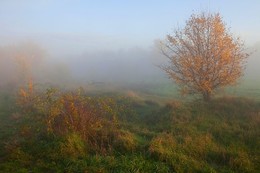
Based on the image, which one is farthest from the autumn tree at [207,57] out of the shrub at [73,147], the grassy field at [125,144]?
the shrub at [73,147]

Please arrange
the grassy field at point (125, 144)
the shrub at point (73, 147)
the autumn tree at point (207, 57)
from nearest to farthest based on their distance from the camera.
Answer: the grassy field at point (125, 144), the shrub at point (73, 147), the autumn tree at point (207, 57)

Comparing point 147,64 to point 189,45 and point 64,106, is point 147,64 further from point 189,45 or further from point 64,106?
point 64,106

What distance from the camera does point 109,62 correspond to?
6462 inches

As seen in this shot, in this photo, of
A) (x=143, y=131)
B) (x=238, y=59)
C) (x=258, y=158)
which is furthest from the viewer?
(x=238, y=59)

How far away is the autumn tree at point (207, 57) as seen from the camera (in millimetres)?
27297

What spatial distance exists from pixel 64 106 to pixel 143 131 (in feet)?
17.8

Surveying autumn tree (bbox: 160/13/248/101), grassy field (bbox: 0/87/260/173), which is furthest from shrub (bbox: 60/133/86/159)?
autumn tree (bbox: 160/13/248/101)

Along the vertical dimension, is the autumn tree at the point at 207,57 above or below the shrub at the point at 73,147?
above

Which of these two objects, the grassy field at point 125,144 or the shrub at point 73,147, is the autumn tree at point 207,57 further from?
the shrub at point 73,147

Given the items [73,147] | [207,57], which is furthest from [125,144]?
[207,57]

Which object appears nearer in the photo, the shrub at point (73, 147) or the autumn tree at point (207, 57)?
the shrub at point (73, 147)

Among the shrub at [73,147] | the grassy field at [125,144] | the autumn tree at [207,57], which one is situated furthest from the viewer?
the autumn tree at [207,57]

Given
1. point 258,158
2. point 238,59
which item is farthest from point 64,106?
point 238,59

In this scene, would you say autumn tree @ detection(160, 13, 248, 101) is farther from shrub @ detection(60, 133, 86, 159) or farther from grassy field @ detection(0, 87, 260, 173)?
shrub @ detection(60, 133, 86, 159)
